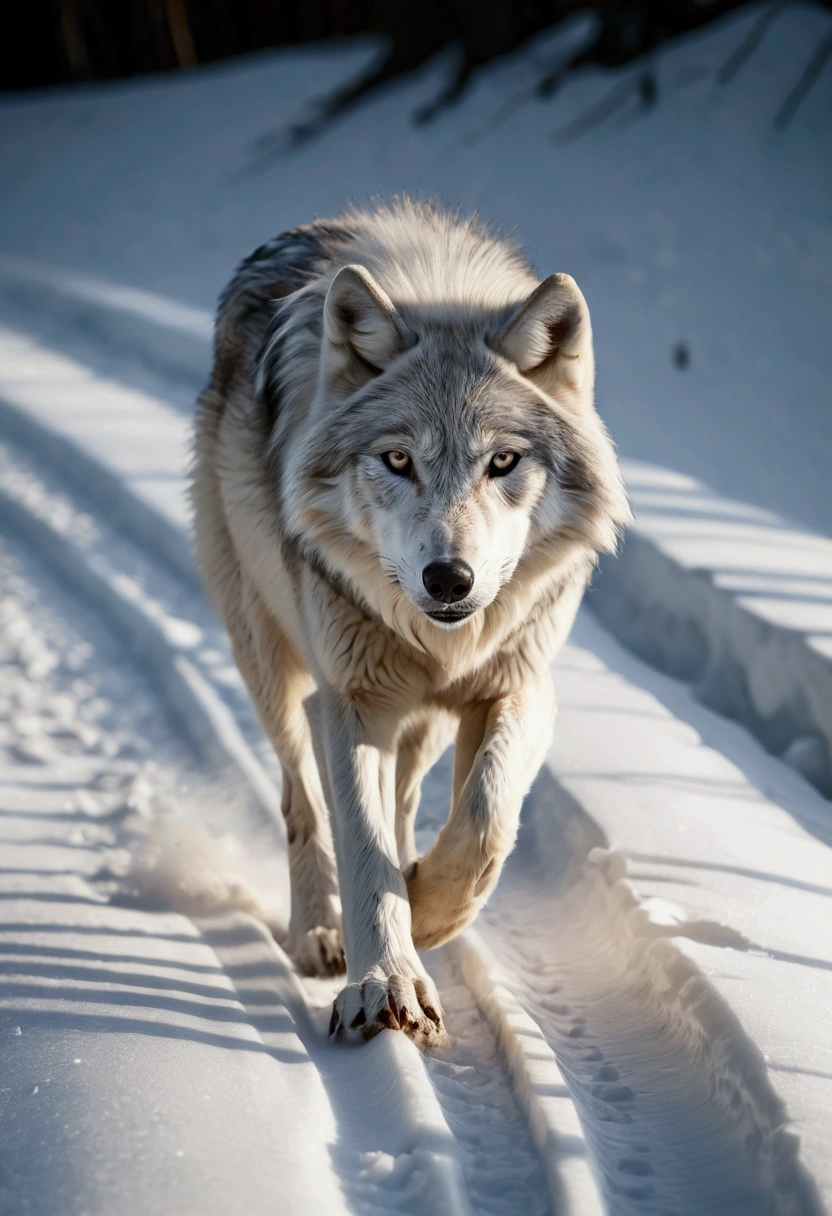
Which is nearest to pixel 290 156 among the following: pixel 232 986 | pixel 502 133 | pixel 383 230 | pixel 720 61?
pixel 502 133

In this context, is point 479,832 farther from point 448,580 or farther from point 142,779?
point 142,779

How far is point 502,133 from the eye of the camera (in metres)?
12.9

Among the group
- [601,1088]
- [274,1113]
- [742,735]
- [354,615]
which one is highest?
[354,615]

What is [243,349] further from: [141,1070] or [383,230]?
[141,1070]

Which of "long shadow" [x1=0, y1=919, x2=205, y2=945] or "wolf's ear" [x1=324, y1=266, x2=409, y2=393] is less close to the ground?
"wolf's ear" [x1=324, y1=266, x2=409, y2=393]

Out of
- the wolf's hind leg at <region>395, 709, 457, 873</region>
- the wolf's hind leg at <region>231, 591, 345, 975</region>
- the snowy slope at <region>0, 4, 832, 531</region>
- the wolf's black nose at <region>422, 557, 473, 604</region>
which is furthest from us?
the snowy slope at <region>0, 4, 832, 531</region>

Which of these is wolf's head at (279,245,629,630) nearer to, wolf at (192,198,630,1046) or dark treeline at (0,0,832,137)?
wolf at (192,198,630,1046)

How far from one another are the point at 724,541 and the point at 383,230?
2.45 metres

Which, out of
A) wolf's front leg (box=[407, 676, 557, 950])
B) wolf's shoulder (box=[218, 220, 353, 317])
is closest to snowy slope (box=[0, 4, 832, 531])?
wolf's shoulder (box=[218, 220, 353, 317])

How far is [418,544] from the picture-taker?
8.34 feet

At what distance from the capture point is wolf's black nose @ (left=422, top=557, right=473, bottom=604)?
2461mm

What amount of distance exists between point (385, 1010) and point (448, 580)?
102 cm

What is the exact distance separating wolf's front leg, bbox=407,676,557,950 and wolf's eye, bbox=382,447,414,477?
717 millimetres

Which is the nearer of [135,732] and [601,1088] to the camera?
[601,1088]
